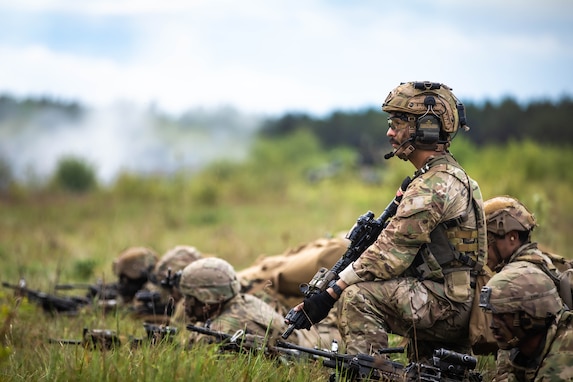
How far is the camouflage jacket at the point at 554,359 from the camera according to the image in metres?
4.37

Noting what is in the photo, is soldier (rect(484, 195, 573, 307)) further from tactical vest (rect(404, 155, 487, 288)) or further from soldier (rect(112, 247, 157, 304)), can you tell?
soldier (rect(112, 247, 157, 304))

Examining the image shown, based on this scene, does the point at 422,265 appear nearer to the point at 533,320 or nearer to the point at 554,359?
the point at 533,320

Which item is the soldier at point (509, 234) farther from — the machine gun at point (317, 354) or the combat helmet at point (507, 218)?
the machine gun at point (317, 354)

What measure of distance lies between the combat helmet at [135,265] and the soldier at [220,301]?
2490mm

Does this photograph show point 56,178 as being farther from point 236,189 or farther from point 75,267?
point 75,267

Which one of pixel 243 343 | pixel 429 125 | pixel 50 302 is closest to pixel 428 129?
pixel 429 125

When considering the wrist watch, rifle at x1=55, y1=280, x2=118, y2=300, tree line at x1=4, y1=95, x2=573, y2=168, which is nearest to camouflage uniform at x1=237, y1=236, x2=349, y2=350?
the wrist watch

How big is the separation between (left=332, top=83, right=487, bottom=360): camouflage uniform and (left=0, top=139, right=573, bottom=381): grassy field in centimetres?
53

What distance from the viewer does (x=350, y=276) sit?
539cm

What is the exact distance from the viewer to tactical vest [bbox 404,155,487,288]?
530cm

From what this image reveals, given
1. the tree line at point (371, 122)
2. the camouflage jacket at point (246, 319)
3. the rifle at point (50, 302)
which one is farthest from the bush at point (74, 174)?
the camouflage jacket at point (246, 319)

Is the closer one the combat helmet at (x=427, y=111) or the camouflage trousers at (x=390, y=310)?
the camouflage trousers at (x=390, y=310)

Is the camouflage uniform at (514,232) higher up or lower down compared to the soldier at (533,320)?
higher up

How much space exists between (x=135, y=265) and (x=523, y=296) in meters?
5.71
